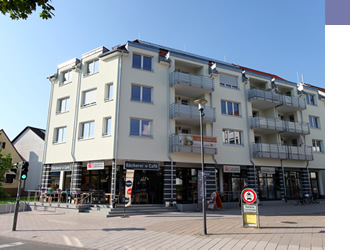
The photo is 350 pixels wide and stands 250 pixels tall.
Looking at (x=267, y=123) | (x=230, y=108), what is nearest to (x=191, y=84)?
(x=230, y=108)

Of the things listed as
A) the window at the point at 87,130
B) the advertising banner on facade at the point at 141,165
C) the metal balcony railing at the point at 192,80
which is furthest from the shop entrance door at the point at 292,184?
the window at the point at 87,130

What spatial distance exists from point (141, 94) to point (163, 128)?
3.13 meters

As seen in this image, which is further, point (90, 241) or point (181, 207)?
point (181, 207)

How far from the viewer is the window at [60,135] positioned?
21.9 m

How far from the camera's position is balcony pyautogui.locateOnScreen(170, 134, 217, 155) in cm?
1936

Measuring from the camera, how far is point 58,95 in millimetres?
23281

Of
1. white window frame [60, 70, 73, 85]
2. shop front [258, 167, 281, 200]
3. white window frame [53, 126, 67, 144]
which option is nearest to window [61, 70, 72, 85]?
white window frame [60, 70, 73, 85]

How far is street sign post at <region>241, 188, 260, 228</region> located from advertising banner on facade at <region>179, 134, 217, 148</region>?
29.0ft

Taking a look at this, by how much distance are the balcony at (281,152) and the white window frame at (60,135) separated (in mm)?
16597

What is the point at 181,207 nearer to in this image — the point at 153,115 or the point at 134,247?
the point at 153,115

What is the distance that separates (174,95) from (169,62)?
272 centimetres

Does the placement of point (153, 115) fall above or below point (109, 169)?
above

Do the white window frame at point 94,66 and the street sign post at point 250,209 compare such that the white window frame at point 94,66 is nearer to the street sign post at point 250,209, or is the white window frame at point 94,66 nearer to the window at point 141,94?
the window at point 141,94
